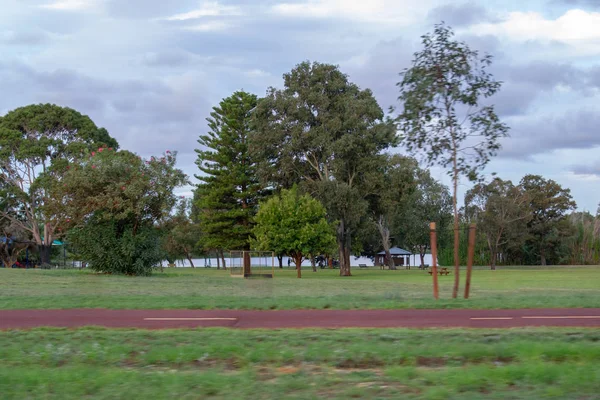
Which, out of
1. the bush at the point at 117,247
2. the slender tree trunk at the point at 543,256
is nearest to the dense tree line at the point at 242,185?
the bush at the point at 117,247

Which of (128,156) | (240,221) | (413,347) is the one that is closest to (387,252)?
(240,221)

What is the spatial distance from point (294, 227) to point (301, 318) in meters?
38.1

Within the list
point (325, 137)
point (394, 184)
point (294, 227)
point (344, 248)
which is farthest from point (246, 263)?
point (344, 248)

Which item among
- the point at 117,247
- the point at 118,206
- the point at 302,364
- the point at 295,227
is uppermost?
the point at 118,206

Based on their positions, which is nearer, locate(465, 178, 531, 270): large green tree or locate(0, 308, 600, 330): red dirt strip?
locate(0, 308, 600, 330): red dirt strip

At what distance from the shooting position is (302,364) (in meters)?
7.60

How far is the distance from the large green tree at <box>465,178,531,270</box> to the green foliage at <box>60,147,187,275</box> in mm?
48922

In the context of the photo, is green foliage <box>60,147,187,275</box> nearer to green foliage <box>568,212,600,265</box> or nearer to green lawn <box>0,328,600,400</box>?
green lawn <box>0,328,600,400</box>

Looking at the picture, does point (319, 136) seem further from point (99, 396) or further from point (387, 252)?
point (99, 396)

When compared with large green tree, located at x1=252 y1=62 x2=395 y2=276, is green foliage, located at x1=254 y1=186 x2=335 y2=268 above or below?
below

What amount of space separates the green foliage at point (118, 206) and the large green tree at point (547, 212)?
6554 centimetres

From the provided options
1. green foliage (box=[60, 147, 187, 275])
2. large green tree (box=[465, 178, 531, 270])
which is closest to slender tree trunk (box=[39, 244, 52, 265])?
green foliage (box=[60, 147, 187, 275])

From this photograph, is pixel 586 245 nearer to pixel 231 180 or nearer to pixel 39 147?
pixel 231 180

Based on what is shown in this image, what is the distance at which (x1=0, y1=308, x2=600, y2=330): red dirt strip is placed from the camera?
11180 millimetres
